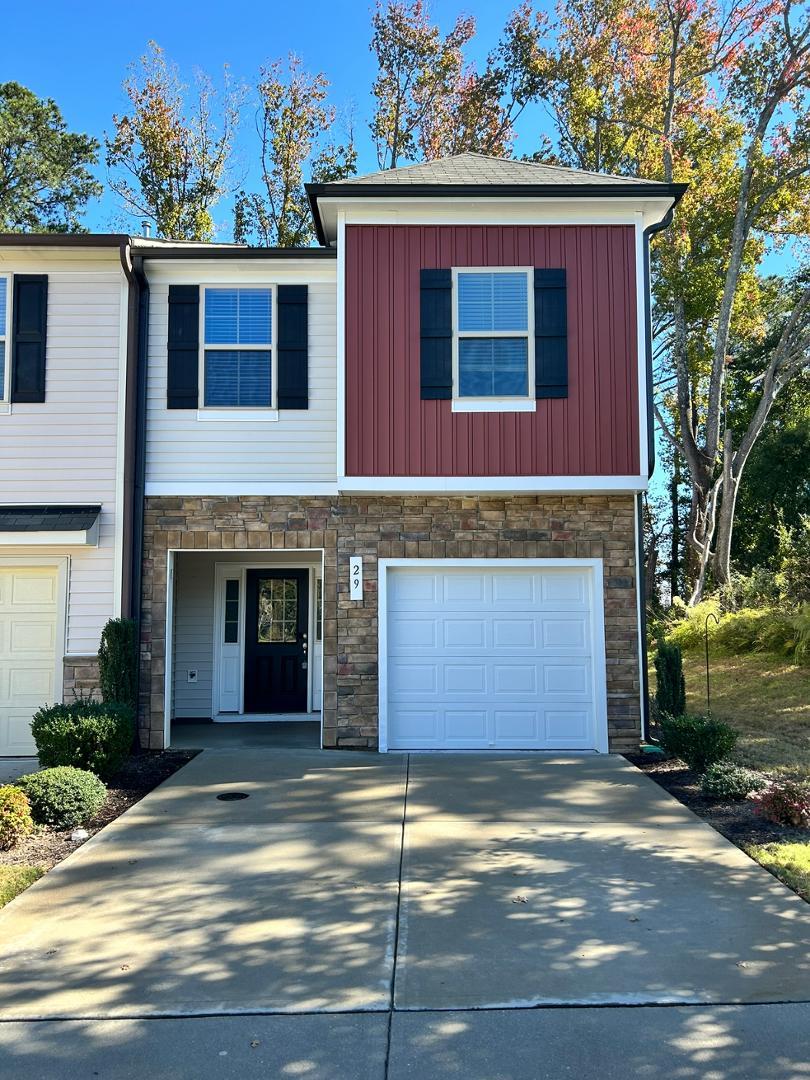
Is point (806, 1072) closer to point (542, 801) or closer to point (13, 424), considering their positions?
point (542, 801)

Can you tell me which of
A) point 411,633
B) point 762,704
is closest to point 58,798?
point 411,633

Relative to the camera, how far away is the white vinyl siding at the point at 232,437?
9.85 m

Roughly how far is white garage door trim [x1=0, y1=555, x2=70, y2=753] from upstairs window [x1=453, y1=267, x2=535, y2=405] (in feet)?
15.8

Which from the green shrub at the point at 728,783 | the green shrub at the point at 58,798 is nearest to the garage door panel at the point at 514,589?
the green shrub at the point at 728,783

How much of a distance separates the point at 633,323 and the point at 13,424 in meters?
7.11

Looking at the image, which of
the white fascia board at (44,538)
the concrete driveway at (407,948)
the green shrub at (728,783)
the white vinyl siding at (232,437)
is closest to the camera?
the concrete driveway at (407,948)

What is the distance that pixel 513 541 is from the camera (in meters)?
9.65

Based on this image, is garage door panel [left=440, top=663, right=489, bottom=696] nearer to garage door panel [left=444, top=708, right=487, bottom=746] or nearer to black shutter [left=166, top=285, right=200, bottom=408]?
garage door panel [left=444, top=708, right=487, bottom=746]

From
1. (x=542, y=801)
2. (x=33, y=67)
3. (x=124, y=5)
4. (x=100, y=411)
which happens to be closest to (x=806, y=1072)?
(x=542, y=801)

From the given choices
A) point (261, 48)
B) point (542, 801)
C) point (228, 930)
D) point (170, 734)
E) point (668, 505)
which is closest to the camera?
point (228, 930)

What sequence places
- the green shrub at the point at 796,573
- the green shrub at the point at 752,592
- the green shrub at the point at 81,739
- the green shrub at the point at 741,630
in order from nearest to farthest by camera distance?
the green shrub at the point at 81,739, the green shrub at the point at 741,630, the green shrub at the point at 796,573, the green shrub at the point at 752,592

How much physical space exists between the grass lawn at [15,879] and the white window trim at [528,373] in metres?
6.06

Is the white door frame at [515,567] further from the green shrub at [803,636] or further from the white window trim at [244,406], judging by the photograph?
the green shrub at [803,636]

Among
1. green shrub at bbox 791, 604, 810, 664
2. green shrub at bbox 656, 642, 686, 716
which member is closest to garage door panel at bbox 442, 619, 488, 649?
green shrub at bbox 656, 642, 686, 716
